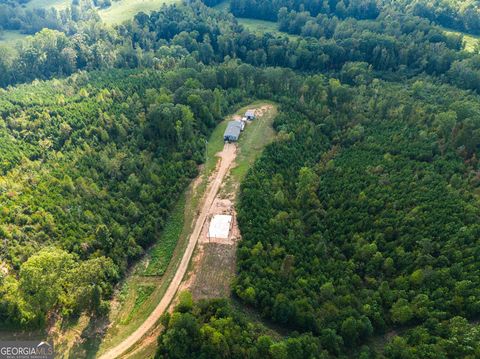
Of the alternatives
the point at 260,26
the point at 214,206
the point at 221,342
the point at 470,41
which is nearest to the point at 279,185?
the point at 214,206

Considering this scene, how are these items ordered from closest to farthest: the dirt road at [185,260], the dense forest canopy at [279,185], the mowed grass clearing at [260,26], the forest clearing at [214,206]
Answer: the dirt road at [185,260]
the dense forest canopy at [279,185]
the forest clearing at [214,206]
the mowed grass clearing at [260,26]

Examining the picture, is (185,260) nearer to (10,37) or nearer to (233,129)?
(233,129)

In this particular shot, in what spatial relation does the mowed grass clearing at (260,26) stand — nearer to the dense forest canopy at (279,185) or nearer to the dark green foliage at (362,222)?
the dense forest canopy at (279,185)

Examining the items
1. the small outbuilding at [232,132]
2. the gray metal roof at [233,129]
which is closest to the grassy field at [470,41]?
the gray metal roof at [233,129]

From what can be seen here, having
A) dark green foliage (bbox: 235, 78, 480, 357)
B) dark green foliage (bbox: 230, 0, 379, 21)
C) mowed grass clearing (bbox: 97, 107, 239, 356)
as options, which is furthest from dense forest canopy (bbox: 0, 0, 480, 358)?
dark green foliage (bbox: 230, 0, 379, 21)

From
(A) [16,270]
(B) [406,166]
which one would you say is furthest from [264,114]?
(A) [16,270]

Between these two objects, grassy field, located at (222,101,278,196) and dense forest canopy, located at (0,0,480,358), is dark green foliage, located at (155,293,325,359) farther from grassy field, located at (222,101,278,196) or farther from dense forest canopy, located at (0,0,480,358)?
grassy field, located at (222,101,278,196)

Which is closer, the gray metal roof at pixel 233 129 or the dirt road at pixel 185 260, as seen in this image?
the dirt road at pixel 185 260

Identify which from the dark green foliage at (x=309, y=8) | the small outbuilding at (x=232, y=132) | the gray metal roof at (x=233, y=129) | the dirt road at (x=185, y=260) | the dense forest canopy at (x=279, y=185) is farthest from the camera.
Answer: the dark green foliage at (x=309, y=8)
